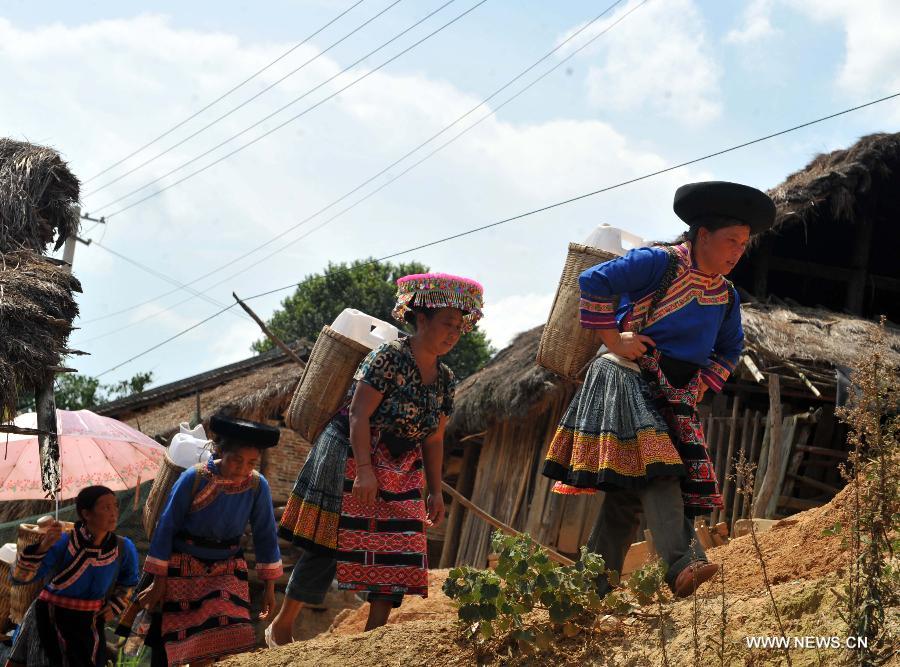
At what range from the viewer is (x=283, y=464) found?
620 inches

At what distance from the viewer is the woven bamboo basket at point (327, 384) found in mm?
5988

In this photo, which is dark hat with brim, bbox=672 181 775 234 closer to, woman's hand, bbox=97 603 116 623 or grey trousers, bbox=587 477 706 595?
grey trousers, bbox=587 477 706 595

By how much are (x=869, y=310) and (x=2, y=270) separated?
9.19 metres

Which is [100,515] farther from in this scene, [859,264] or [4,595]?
[859,264]

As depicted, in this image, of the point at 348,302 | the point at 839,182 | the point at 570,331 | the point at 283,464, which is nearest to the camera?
the point at 570,331

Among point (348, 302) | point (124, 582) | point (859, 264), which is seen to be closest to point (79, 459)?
point (124, 582)

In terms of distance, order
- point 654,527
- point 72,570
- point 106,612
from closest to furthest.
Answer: point 654,527 → point 72,570 → point 106,612

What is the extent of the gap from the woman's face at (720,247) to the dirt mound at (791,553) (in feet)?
3.36

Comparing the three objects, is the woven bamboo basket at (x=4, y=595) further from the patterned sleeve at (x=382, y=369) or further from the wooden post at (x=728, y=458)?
the wooden post at (x=728, y=458)

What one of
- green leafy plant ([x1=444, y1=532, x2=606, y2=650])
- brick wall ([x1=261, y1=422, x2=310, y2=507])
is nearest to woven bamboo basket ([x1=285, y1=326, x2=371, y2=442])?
green leafy plant ([x1=444, y1=532, x2=606, y2=650])

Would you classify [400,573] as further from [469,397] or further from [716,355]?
[469,397]

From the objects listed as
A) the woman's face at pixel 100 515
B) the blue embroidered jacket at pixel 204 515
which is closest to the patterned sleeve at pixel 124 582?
the woman's face at pixel 100 515

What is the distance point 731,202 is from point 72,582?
3.99 m

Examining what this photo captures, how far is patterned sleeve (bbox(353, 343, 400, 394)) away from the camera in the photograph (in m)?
5.03
